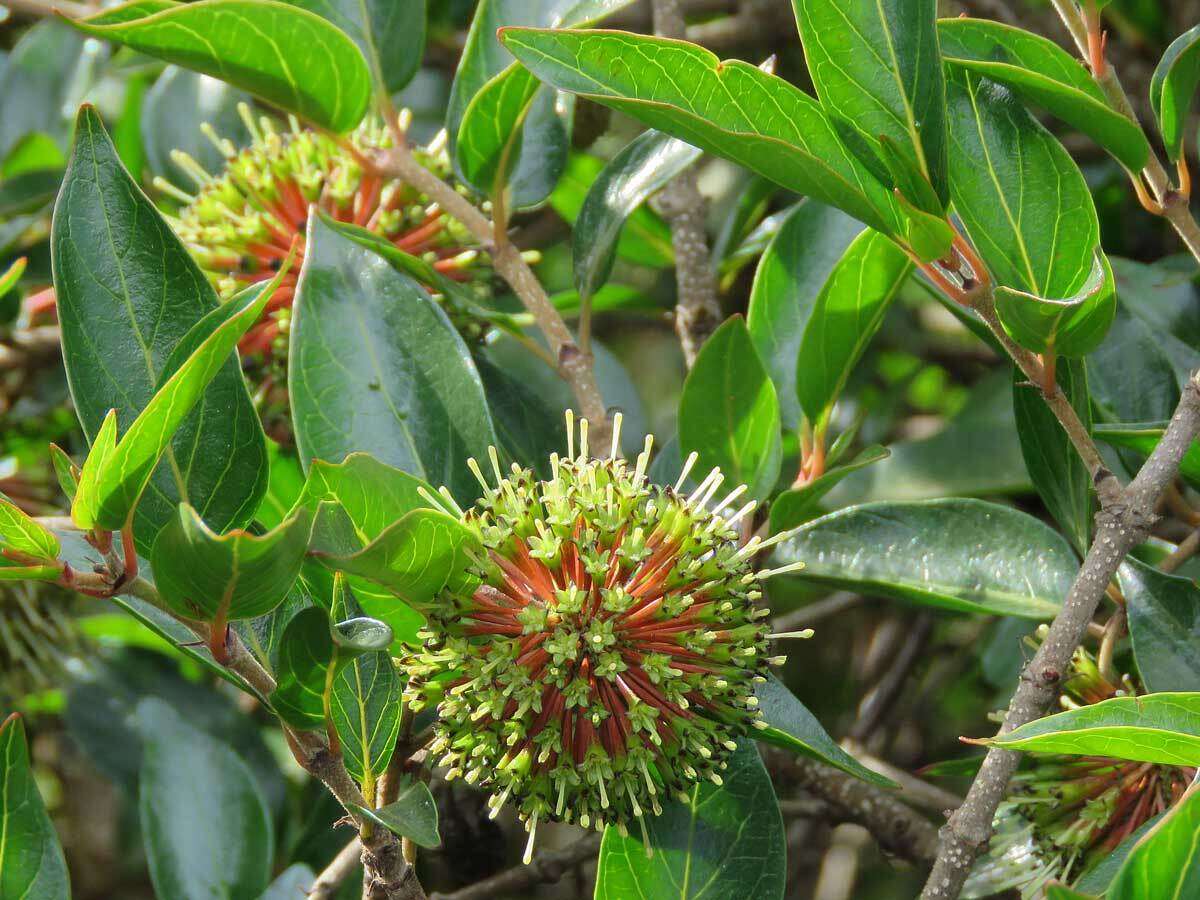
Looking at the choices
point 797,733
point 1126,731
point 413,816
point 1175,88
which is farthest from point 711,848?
point 1175,88

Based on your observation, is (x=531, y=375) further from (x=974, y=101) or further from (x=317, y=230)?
(x=974, y=101)

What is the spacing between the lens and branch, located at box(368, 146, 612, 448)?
1298 millimetres

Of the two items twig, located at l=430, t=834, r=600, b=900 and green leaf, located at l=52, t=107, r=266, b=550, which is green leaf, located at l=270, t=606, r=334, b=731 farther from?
twig, located at l=430, t=834, r=600, b=900

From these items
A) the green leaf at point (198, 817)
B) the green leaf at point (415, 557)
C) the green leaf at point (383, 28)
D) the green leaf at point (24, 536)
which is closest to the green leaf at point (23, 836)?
the green leaf at point (198, 817)

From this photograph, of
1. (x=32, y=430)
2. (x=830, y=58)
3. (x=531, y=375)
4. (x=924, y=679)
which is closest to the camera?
(x=830, y=58)

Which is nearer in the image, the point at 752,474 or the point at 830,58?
the point at 830,58

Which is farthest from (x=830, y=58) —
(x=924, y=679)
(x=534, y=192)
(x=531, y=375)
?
(x=924, y=679)

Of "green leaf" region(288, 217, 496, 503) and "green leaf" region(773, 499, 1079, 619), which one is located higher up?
"green leaf" region(288, 217, 496, 503)

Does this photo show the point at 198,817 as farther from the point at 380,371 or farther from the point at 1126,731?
the point at 1126,731

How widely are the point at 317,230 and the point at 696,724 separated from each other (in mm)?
572

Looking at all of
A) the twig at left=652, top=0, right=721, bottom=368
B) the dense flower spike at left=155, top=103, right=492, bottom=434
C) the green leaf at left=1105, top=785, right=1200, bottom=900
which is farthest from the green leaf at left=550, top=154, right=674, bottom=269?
the green leaf at left=1105, top=785, right=1200, bottom=900

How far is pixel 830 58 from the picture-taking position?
95 cm

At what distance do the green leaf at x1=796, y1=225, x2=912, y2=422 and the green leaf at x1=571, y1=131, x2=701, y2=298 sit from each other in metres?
0.21

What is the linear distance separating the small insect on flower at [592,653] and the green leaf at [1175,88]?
53 cm
